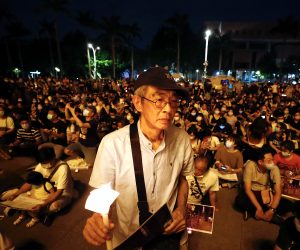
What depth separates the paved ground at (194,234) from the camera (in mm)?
4301

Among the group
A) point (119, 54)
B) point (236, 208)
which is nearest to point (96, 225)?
point (236, 208)

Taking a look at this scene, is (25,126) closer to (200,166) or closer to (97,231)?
(200,166)

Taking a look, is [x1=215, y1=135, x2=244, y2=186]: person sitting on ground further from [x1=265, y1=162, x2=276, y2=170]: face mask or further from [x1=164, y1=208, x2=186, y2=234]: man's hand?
[x1=164, y1=208, x2=186, y2=234]: man's hand

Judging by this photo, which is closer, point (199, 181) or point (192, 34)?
point (199, 181)

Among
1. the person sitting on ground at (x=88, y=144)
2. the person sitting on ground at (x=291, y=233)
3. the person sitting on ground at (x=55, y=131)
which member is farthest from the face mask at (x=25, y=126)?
the person sitting on ground at (x=291, y=233)

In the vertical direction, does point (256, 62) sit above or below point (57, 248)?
above

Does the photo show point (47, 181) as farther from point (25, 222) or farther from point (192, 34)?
point (192, 34)

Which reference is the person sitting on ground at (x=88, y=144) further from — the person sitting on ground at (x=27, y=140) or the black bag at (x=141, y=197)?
the black bag at (x=141, y=197)

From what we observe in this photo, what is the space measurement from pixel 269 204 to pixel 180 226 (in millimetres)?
3549

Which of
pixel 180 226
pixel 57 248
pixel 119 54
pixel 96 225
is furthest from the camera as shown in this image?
pixel 119 54

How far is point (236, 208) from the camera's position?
215 inches

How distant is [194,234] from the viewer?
4.53 metres

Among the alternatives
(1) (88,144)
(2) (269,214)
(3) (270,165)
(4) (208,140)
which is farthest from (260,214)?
(1) (88,144)

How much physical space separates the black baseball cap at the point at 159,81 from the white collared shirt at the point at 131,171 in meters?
0.42
